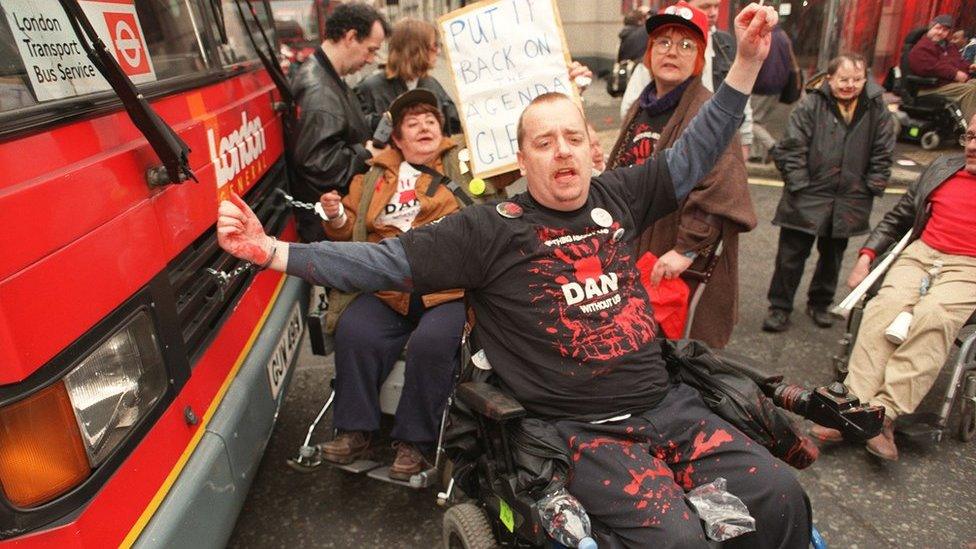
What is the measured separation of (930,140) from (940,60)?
99 cm

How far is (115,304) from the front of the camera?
1622 mm

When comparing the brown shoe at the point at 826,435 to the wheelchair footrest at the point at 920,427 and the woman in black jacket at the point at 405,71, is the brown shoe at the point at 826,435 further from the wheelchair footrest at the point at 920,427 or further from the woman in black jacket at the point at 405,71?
the woman in black jacket at the point at 405,71

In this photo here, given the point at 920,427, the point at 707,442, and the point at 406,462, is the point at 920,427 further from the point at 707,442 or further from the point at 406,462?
the point at 406,462

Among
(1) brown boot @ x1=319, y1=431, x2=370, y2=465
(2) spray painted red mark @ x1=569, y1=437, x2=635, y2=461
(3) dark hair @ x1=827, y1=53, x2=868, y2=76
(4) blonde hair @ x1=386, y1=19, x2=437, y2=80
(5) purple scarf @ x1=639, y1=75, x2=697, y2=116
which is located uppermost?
(4) blonde hair @ x1=386, y1=19, x2=437, y2=80

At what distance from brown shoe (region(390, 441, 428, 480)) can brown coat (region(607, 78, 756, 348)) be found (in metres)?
1.30

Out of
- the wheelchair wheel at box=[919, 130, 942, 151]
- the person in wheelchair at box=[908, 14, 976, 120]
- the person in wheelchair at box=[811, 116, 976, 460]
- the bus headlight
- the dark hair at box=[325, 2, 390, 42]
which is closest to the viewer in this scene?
the bus headlight

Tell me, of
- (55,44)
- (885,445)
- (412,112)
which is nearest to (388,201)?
(412,112)

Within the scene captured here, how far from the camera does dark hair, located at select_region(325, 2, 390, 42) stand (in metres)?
3.88

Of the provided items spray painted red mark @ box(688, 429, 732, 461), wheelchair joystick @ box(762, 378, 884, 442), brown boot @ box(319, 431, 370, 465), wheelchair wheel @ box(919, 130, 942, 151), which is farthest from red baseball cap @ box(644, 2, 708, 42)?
wheelchair wheel @ box(919, 130, 942, 151)

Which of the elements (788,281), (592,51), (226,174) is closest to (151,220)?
(226,174)

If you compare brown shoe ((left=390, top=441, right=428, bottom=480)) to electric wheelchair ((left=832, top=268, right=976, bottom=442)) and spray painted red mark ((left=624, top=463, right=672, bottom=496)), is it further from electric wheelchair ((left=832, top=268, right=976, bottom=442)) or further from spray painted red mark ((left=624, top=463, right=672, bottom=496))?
electric wheelchair ((left=832, top=268, right=976, bottom=442))

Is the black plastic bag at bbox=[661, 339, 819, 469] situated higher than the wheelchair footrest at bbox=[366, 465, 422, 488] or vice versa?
the black plastic bag at bbox=[661, 339, 819, 469]

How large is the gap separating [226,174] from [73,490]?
4.22 feet

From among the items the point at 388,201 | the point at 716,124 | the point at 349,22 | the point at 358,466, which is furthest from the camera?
the point at 349,22
